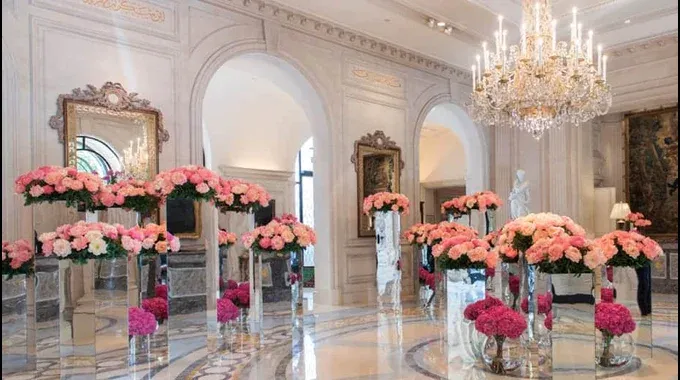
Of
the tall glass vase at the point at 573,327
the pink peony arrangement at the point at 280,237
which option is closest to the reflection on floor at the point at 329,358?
the tall glass vase at the point at 573,327

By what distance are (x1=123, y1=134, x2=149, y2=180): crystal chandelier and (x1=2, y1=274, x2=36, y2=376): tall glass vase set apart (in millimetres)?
2624

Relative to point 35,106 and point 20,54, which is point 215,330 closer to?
point 35,106

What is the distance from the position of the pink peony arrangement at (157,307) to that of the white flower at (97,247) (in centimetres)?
Answer: 90

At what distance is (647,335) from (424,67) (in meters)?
7.52

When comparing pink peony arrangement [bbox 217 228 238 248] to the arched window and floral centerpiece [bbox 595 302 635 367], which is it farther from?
floral centerpiece [bbox 595 302 635 367]

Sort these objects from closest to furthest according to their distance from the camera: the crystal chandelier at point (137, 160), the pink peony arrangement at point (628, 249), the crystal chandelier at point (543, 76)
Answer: the pink peony arrangement at point (628, 249) < the crystal chandelier at point (137, 160) < the crystal chandelier at point (543, 76)

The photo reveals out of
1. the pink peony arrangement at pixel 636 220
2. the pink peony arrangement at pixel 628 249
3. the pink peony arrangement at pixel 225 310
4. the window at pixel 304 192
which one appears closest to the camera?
the pink peony arrangement at pixel 628 249

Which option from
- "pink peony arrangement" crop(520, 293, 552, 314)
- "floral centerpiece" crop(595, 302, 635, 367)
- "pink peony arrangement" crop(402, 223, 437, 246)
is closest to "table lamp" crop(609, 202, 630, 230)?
"pink peony arrangement" crop(402, 223, 437, 246)

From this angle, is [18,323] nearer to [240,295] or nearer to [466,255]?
[240,295]

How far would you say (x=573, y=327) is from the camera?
4.12 metres

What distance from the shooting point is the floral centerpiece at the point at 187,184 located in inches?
205

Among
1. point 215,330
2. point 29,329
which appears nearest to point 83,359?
point 29,329

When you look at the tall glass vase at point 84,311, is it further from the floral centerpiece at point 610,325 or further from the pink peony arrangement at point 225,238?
the floral centerpiece at point 610,325

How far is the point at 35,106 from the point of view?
6.41 metres
